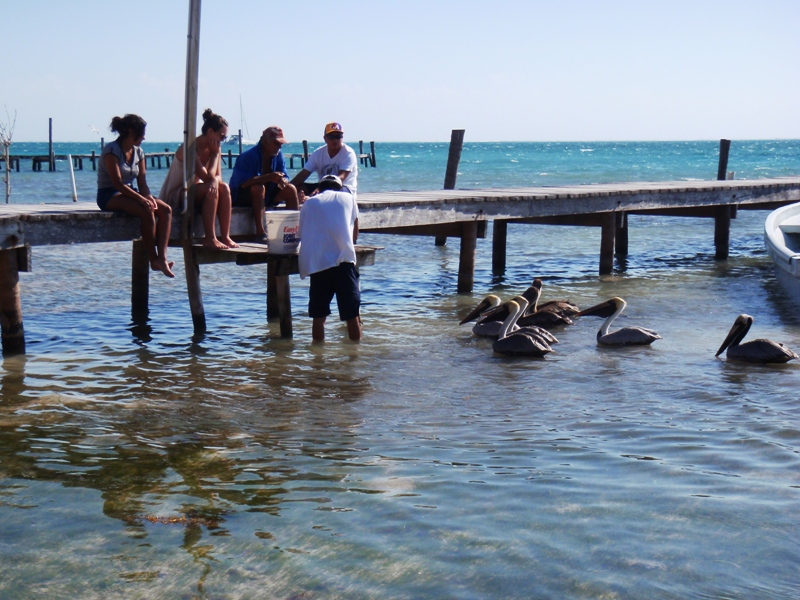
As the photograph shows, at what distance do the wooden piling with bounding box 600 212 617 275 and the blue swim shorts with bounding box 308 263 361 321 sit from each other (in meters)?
6.73

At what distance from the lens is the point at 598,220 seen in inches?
562

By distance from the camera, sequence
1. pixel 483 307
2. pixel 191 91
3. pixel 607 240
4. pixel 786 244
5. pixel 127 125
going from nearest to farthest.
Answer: pixel 127 125
pixel 191 91
pixel 483 307
pixel 786 244
pixel 607 240

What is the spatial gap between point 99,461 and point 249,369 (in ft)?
8.69

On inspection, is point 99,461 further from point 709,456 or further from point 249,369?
point 709,456

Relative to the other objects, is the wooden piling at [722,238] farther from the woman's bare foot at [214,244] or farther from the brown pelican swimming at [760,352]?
the woman's bare foot at [214,244]

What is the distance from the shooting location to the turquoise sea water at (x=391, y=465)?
3967 millimetres

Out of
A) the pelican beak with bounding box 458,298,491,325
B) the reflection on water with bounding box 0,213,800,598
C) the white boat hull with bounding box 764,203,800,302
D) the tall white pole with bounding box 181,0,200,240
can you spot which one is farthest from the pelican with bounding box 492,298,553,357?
the white boat hull with bounding box 764,203,800,302

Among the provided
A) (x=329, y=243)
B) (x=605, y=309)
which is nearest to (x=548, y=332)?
(x=605, y=309)

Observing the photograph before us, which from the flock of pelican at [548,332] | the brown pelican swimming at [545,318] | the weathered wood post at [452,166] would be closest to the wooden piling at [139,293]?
the flock of pelican at [548,332]

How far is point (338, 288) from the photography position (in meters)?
8.39

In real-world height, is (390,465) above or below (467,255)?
below

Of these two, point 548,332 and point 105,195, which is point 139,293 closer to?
point 105,195

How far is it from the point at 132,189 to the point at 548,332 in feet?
13.2

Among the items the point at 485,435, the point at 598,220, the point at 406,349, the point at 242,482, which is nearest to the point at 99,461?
the point at 242,482
